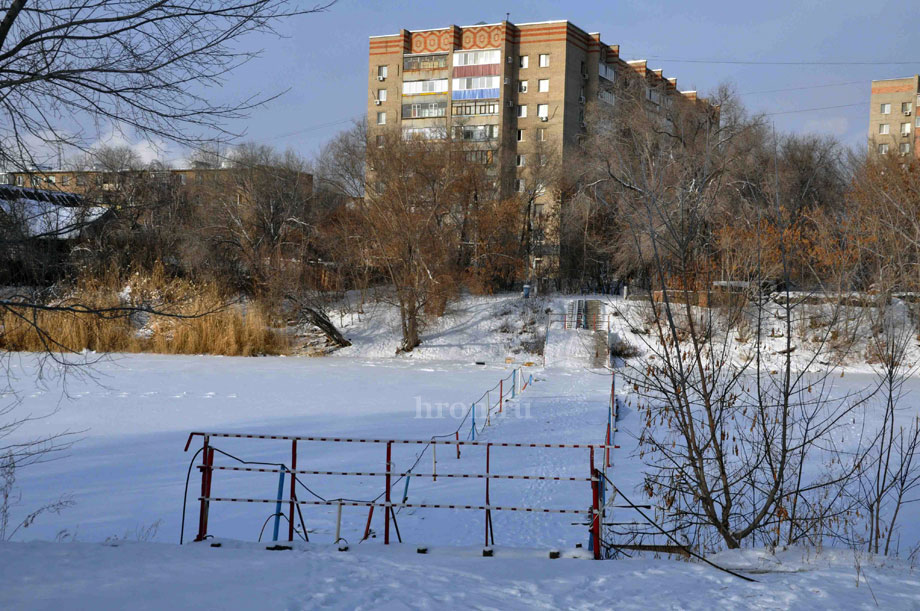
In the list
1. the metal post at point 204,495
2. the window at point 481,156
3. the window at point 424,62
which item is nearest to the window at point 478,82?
the window at point 424,62

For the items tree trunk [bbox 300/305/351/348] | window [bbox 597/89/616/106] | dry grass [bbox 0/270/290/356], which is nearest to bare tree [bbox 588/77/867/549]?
window [bbox 597/89/616/106]

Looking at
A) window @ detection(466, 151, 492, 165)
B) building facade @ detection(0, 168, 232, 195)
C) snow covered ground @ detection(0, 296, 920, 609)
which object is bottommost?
snow covered ground @ detection(0, 296, 920, 609)

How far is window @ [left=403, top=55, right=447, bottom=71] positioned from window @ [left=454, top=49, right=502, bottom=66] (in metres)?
1.00

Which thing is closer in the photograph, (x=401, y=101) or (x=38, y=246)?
(x=38, y=246)

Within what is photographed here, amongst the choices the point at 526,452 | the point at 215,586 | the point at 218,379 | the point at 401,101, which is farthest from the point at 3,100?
the point at 401,101

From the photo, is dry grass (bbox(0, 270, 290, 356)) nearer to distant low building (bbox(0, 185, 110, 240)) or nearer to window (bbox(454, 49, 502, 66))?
distant low building (bbox(0, 185, 110, 240))

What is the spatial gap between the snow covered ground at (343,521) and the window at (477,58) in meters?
30.8

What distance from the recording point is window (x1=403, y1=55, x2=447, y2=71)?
5103cm

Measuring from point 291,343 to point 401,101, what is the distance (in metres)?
25.3

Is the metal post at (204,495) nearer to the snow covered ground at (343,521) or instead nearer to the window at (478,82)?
the snow covered ground at (343,521)

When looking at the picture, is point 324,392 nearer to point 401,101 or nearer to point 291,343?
point 291,343

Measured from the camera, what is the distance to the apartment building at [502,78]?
49531mm

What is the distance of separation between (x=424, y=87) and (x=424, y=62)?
169cm

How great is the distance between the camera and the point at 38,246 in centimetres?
568
